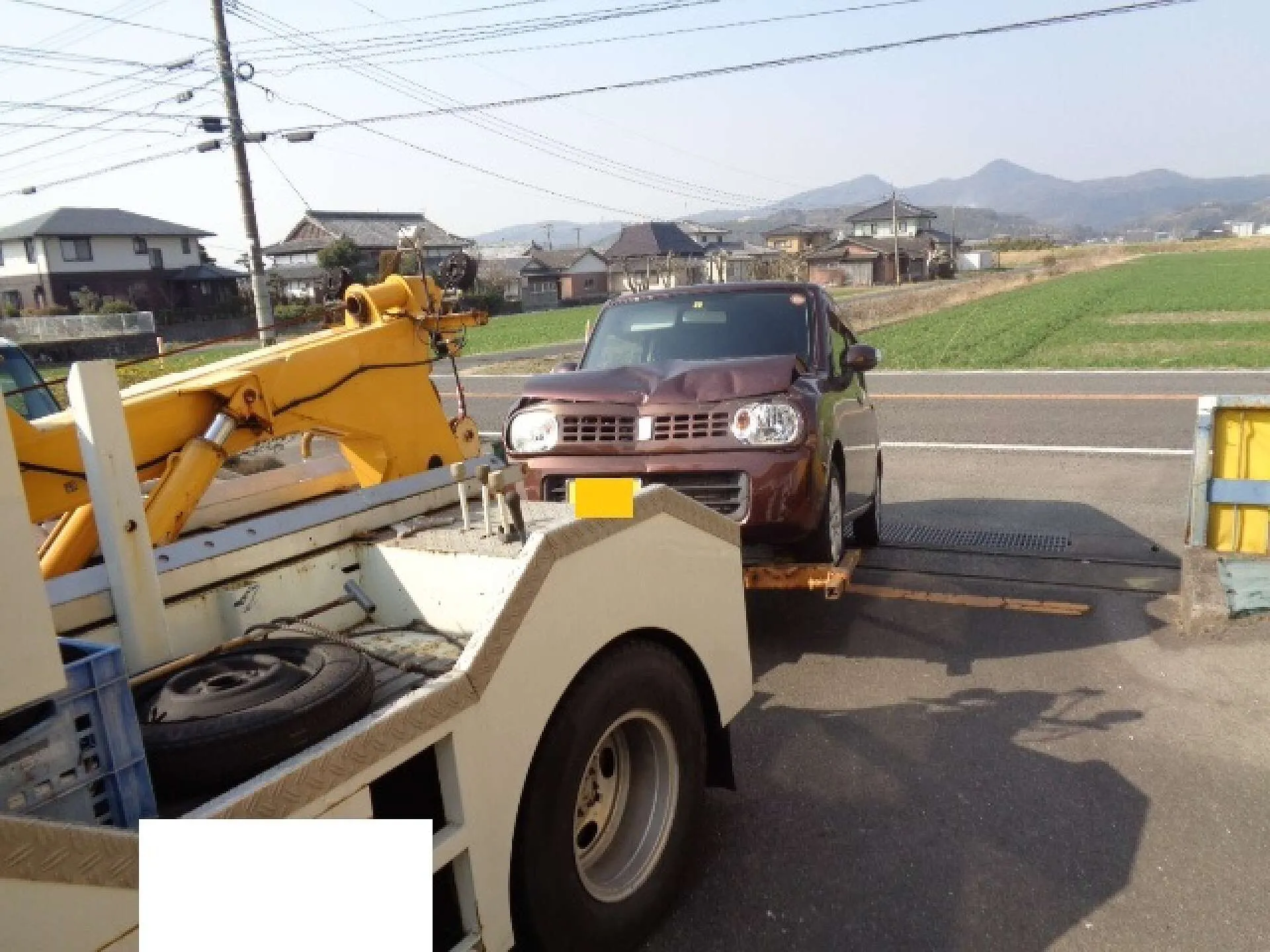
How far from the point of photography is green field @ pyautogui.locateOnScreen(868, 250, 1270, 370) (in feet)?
69.4

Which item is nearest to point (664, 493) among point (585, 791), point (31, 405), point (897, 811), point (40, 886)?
point (585, 791)

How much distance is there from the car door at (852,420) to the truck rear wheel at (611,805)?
3139 mm

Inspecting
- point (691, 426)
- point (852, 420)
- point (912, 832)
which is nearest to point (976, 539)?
point (852, 420)

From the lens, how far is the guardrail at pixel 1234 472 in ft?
18.6

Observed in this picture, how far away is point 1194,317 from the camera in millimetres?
31844

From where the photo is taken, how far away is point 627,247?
331ft

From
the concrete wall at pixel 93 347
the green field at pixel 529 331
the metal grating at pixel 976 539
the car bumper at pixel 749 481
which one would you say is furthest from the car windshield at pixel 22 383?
the concrete wall at pixel 93 347

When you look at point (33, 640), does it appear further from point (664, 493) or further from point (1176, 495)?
point (1176, 495)

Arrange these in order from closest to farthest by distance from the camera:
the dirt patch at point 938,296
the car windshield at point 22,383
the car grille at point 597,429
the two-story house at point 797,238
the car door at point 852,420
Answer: the car grille at point 597,429 → the car windshield at point 22,383 → the car door at point 852,420 → the dirt patch at point 938,296 → the two-story house at point 797,238

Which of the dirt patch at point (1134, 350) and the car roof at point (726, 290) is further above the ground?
the car roof at point (726, 290)

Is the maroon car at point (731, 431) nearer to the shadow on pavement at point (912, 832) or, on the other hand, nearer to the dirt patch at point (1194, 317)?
the shadow on pavement at point (912, 832)

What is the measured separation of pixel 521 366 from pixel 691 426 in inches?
882

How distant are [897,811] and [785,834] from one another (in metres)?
0.47

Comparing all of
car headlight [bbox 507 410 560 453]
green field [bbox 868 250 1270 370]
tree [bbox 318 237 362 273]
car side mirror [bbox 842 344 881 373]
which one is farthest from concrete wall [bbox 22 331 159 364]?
car side mirror [bbox 842 344 881 373]
